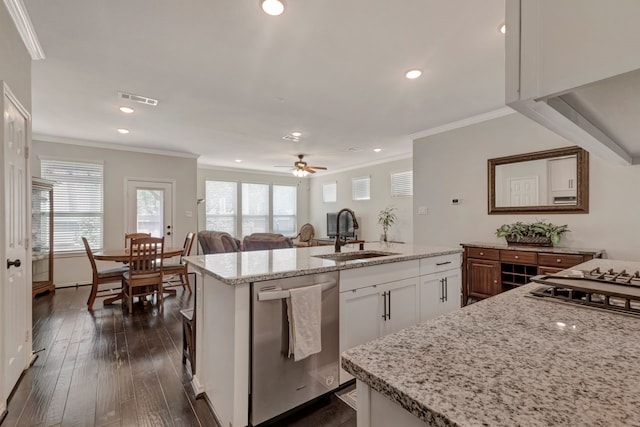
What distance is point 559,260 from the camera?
9.97ft

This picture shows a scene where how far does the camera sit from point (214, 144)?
564 centimetres

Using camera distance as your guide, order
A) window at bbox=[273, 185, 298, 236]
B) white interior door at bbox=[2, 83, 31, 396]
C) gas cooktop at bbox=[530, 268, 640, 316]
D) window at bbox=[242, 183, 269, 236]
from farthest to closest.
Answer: window at bbox=[273, 185, 298, 236] → window at bbox=[242, 183, 269, 236] → white interior door at bbox=[2, 83, 31, 396] → gas cooktop at bbox=[530, 268, 640, 316]

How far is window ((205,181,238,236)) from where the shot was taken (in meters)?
7.98

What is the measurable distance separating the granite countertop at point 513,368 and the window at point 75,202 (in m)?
6.41

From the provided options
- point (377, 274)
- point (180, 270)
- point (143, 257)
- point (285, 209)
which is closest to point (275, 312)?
point (377, 274)

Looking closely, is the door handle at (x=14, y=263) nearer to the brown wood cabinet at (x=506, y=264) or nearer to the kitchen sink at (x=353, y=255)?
the kitchen sink at (x=353, y=255)

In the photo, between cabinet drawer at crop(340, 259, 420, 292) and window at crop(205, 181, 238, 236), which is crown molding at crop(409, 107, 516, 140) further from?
window at crop(205, 181, 238, 236)

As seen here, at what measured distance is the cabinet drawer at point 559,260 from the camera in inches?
116

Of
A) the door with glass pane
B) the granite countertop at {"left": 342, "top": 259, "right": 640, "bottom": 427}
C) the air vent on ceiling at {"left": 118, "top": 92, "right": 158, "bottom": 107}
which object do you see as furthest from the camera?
the door with glass pane

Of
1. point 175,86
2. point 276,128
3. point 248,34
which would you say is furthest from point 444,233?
point 175,86


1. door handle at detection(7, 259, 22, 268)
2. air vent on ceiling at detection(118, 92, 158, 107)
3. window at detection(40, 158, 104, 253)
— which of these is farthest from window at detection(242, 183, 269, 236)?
door handle at detection(7, 259, 22, 268)

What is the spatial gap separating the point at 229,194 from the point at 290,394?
23.4 feet

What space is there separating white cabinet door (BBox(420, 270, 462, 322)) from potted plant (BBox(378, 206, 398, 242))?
4089mm

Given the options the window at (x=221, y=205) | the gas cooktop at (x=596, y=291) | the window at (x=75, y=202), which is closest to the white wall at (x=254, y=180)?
the window at (x=221, y=205)
